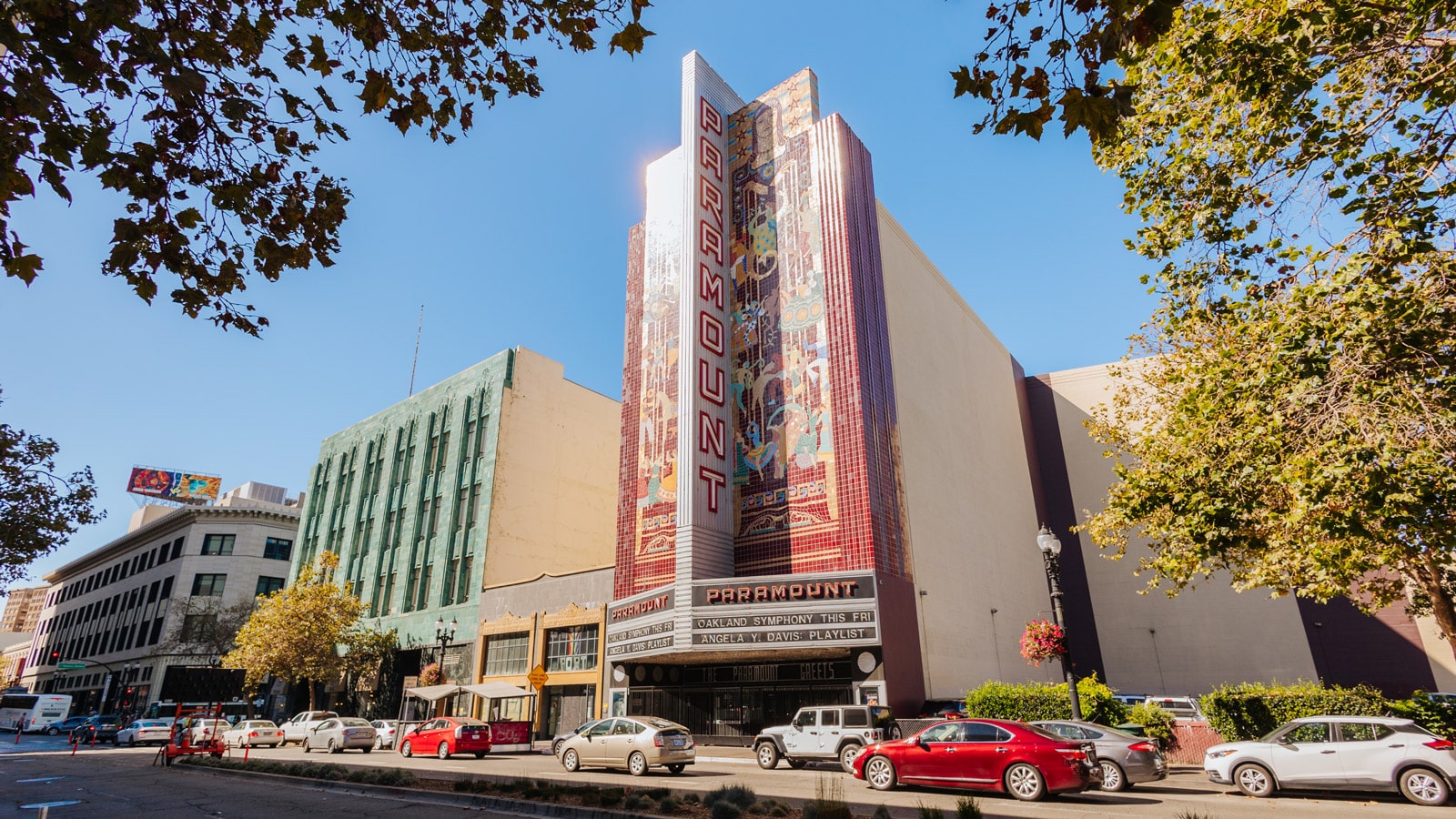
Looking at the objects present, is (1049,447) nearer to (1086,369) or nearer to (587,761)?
(1086,369)

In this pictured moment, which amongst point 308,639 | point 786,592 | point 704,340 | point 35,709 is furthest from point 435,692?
point 35,709

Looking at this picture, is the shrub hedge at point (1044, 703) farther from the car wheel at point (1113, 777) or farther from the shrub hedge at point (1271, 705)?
the car wheel at point (1113, 777)

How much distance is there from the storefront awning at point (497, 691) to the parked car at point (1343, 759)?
29314 millimetres

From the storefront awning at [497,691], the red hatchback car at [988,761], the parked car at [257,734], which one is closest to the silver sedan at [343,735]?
the parked car at [257,734]

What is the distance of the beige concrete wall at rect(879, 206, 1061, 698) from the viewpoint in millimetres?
32344

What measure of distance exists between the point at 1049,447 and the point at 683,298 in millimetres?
30104

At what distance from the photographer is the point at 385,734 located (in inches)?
1359

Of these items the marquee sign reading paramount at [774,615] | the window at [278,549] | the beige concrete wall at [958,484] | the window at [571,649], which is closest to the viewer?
the marquee sign reading paramount at [774,615]

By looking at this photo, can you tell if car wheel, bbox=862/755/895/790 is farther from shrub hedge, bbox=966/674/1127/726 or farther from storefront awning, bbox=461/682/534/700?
storefront awning, bbox=461/682/534/700

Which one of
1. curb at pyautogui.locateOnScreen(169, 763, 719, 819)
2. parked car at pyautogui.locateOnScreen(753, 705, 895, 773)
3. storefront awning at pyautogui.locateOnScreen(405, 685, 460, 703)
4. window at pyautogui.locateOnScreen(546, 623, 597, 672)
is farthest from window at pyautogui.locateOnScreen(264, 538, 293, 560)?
parked car at pyautogui.locateOnScreen(753, 705, 895, 773)

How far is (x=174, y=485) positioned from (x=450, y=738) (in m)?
87.3

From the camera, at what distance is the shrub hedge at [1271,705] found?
1952 centimetres

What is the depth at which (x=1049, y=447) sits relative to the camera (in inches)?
2012

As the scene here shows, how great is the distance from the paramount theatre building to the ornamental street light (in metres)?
14.1
